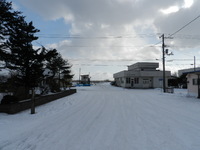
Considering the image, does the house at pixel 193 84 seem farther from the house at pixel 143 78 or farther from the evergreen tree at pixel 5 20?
the evergreen tree at pixel 5 20

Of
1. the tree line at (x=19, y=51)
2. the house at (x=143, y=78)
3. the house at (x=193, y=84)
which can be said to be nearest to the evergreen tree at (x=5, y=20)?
the tree line at (x=19, y=51)

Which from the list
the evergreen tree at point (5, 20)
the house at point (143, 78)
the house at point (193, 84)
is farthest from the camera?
the house at point (143, 78)

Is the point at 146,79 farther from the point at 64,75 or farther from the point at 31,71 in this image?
the point at 31,71

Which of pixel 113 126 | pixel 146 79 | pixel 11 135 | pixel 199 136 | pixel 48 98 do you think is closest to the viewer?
pixel 199 136

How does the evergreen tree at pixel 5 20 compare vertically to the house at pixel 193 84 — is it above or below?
above

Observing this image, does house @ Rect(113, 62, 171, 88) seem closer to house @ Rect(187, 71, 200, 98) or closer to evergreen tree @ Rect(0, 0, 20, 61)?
house @ Rect(187, 71, 200, 98)

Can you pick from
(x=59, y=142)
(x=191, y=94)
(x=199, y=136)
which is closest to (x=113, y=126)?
(x=59, y=142)

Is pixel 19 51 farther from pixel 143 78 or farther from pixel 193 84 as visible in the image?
pixel 143 78

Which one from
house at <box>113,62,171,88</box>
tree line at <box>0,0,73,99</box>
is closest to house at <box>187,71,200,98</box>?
house at <box>113,62,171,88</box>

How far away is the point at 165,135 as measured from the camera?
13.2 feet

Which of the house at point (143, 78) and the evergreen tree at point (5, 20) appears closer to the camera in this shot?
the evergreen tree at point (5, 20)

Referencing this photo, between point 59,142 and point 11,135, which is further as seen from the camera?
point 11,135

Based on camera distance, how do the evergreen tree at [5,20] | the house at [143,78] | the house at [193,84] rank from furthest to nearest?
the house at [143,78], the house at [193,84], the evergreen tree at [5,20]

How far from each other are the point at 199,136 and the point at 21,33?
11.9 metres
